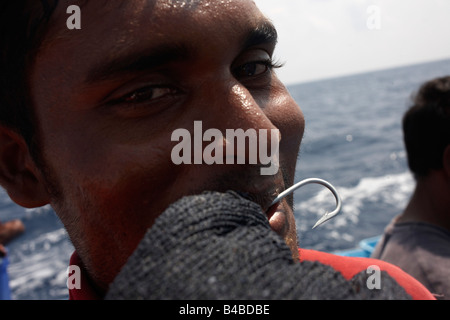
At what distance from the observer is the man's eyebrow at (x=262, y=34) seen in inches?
49.2

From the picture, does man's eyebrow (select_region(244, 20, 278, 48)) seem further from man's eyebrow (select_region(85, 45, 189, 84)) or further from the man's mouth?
the man's mouth

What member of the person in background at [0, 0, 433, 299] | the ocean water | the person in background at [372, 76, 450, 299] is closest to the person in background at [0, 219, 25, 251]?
the ocean water

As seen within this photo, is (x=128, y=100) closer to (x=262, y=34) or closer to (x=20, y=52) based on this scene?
(x=20, y=52)

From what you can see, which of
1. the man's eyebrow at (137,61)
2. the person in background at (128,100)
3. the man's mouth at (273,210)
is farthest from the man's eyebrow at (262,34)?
the man's mouth at (273,210)

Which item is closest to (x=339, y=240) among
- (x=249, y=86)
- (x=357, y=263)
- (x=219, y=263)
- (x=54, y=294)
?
(x=54, y=294)

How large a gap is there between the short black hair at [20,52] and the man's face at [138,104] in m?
0.04

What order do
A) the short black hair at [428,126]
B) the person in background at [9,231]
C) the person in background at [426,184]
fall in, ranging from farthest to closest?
the person in background at [9,231] < the short black hair at [428,126] < the person in background at [426,184]

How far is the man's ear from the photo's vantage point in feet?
4.50

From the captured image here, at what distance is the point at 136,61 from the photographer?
110 cm

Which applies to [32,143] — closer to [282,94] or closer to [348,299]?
[282,94]

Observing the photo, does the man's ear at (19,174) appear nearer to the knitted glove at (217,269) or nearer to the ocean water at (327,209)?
the knitted glove at (217,269)

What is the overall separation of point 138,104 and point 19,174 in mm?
588

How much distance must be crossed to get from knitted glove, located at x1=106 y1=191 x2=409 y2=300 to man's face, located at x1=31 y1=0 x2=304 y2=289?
295 millimetres

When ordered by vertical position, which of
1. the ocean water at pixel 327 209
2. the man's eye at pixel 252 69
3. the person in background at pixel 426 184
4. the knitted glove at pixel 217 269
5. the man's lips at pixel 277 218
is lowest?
the ocean water at pixel 327 209
